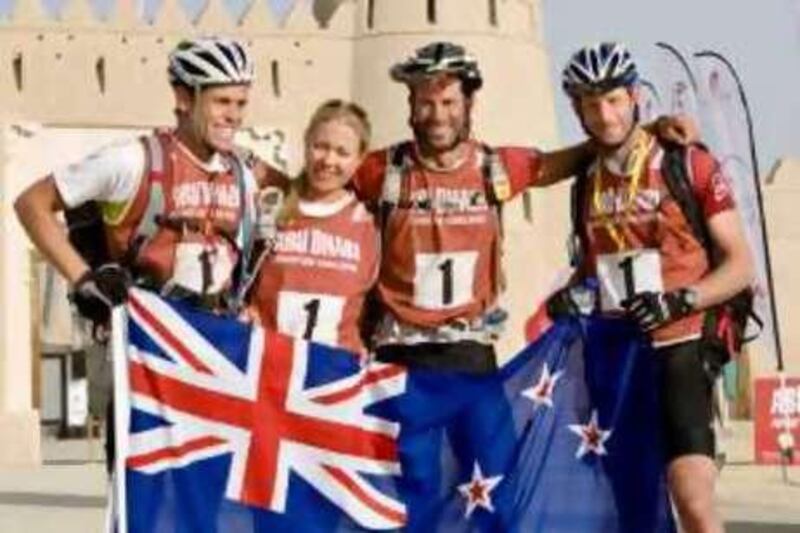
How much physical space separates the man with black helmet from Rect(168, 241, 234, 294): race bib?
54cm

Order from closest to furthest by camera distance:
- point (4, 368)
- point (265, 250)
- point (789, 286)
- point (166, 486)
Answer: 1. point (166, 486)
2. point (265, 250)
3. point (4, 368)
4. point (789, 286)

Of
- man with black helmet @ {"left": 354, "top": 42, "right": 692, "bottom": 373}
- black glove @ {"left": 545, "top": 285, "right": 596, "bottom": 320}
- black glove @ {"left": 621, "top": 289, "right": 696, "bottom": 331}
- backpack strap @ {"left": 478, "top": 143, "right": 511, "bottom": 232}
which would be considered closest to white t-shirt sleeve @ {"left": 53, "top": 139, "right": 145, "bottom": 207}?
man with black helmet @ {"left": 354, "top": 42, "right": 692, "bottom": 373}

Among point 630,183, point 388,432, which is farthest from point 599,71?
point 388,432

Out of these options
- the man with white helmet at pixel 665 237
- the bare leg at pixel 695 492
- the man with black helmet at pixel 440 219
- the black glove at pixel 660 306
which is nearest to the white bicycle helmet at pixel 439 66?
the man with black helmet at pixel 440 219

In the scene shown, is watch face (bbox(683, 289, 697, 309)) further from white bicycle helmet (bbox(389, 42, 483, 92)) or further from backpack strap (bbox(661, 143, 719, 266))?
white bicycle helmet (bbox(389, 42, 483, 92))

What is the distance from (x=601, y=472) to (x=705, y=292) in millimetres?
575

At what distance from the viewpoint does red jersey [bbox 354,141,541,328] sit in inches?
221

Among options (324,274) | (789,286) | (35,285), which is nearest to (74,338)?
(35,285)

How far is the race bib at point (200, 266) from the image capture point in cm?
532

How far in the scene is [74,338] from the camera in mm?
35250

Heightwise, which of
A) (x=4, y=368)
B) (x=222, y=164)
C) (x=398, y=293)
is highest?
(x=222, y=164)

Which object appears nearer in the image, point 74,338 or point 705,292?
point 705,292

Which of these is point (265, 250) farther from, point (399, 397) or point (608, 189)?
point (608, 189)

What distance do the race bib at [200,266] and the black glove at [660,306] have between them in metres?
1.09
